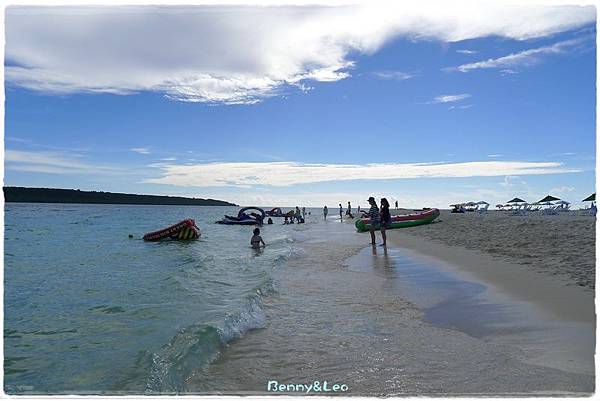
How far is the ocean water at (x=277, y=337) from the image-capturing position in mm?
4148

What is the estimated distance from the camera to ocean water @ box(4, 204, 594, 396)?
4.15 metres

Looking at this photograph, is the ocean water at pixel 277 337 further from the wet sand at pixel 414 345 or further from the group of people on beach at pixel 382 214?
the group of people on beach at pixel 382 214

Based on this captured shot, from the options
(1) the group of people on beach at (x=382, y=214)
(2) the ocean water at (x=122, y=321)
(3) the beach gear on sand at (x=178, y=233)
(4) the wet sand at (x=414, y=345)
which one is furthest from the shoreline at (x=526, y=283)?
(3) the beach gear on sand at (x=178, y=233)

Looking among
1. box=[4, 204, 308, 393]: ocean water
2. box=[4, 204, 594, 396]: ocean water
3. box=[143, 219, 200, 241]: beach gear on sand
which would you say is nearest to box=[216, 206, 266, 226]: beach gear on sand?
box=[143, 219, 200, 241]: beach gear on sand

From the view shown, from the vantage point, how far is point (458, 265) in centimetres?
1180

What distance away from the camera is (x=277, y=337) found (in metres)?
5.74

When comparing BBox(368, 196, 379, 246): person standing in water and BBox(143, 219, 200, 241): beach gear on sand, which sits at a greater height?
BBox(368, 196, 379, 246): person standing in water

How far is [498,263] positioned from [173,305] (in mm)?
8725

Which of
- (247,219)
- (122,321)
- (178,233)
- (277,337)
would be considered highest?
(247,219)

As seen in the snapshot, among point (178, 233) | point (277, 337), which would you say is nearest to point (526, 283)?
point (277, 337)

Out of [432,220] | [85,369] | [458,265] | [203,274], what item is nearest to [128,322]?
[85,369]

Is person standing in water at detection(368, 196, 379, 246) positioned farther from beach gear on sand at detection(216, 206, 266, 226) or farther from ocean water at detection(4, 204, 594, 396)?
beach gear on sand at detection(216, 206, 266, 226)

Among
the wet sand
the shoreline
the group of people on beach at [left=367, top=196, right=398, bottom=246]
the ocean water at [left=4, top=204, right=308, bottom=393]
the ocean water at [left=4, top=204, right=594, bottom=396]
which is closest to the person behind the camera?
the wet sand

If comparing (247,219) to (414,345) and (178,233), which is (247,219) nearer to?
(178,233)
